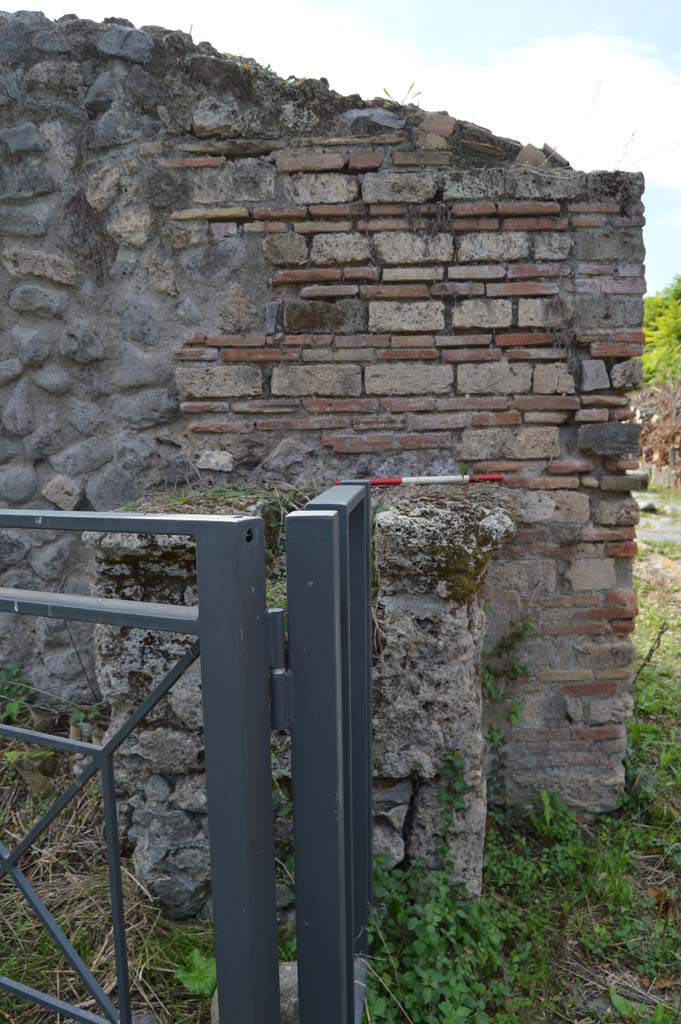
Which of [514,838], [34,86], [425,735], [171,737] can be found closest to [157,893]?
[171,737]

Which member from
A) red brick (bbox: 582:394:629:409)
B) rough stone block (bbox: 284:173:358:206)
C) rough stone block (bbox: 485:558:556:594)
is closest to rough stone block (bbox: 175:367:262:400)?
rough stone block (bbox: 284:173:358:206)

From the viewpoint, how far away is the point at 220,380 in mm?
3029

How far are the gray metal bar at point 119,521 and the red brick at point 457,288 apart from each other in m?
2.15

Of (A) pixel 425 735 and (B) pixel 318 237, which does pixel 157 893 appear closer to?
(A) pixel 425 735

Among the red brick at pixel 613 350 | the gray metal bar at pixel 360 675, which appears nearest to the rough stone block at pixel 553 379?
the red brick at pixel 613 350

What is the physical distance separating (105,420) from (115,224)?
82 centimetres

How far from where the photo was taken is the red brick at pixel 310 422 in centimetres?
303

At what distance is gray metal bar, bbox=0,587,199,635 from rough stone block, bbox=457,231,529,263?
2.31 m

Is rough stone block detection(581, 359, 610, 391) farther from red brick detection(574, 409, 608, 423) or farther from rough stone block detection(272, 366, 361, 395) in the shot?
rough stone block detection(272, 366, 361, 395)

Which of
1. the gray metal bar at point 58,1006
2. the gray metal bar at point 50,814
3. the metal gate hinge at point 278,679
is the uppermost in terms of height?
the metal gate hinge at point 278,679

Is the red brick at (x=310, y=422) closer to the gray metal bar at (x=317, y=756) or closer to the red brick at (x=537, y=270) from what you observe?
the red brick at (x=537, y=270)

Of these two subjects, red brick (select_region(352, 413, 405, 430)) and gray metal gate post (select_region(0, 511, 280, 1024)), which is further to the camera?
red brick (select_region(352, 413, 405, 430))

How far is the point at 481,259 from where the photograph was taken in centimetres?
295

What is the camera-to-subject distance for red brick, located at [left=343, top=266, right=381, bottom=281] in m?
2.95
